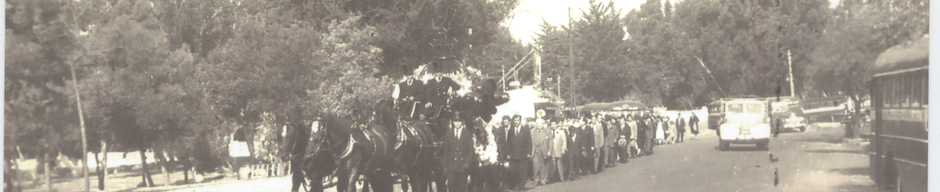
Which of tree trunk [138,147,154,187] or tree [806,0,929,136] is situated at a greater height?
tree [806,0,929,136]

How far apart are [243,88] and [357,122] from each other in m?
1.69

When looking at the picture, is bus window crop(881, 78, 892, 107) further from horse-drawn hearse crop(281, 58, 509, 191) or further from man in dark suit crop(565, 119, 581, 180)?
man in dark suit crop(565, 119, 581, 180)

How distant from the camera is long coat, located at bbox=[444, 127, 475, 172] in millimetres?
14750

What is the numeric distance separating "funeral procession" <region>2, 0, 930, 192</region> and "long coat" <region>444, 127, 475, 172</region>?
0.02 meters

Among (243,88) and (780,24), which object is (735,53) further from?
(243,88)

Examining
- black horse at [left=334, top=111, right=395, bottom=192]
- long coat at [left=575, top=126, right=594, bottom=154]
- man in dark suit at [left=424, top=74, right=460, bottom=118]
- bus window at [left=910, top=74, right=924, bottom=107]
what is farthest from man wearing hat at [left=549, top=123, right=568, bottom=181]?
bus window at [left=910, top=74, right=924, bottom=107]

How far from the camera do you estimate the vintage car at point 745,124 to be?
44.7 ft

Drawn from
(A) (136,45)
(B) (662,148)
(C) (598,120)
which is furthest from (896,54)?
(A) (136,45)

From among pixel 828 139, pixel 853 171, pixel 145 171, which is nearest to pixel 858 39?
pixel 828 139

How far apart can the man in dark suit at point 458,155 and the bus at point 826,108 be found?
4.46 metres

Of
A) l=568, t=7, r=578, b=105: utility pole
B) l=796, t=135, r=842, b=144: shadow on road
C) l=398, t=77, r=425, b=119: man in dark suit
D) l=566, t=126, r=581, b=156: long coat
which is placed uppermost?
l=568, t=7, r=578, b=105: utility pole

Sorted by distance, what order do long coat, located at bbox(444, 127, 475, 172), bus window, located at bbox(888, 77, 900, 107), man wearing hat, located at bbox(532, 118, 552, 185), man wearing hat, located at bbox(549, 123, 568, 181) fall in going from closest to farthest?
bus window, located at bbox(888, 77, 900, 107)
long coat, located at bbox(444, 127, 475, 172)
man wearing hat, located at bbox(532, 118, 552, 185)
man wearing hat, located at bbox(549, 123, 568, 181)

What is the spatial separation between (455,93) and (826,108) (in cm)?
521

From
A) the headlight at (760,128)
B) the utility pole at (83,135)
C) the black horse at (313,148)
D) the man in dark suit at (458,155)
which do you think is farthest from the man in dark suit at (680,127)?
the utility pole at (83,135)
